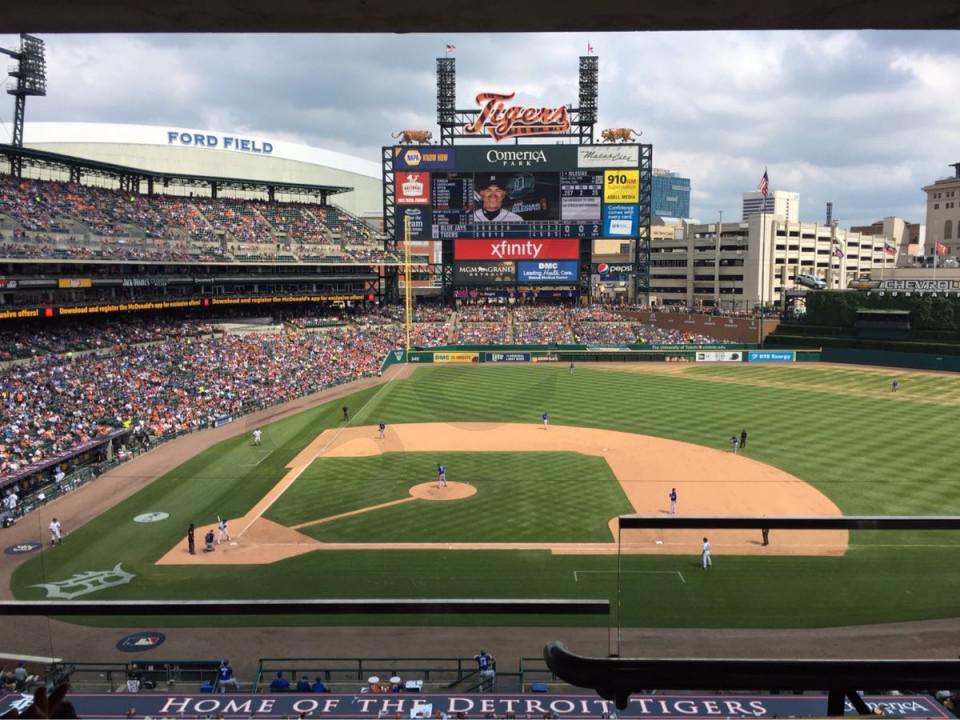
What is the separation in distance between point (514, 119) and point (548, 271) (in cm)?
1802

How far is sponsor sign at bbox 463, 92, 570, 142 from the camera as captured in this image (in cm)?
7862

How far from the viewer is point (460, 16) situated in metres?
3.82

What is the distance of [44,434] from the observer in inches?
1219

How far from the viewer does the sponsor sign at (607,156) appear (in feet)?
255

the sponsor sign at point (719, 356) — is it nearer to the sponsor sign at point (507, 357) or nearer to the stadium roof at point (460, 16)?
the sponsor sign at point (507, 357)

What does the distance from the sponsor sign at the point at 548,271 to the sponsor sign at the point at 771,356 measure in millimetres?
21649

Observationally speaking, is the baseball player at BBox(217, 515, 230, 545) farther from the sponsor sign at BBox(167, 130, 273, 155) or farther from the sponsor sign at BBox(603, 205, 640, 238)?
the sponsor sign at BBox(167, 130, 273, 155)

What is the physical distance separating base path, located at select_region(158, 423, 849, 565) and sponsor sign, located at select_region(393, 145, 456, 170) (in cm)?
4492

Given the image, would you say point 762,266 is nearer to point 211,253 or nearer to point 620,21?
point 211,253

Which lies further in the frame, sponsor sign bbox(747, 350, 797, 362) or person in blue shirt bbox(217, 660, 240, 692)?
sponsor sign bbox(747, 350, 797, 362)

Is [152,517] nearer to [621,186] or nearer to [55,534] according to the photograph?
[55,534]

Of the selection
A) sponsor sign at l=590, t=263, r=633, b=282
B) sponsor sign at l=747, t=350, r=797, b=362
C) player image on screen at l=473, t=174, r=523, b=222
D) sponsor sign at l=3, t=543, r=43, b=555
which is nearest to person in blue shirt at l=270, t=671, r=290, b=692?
sponsor sign at l=3, t=543, r=43, b=555

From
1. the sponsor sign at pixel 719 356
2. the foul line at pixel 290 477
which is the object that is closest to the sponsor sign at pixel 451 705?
the foul line at pixel 290 477

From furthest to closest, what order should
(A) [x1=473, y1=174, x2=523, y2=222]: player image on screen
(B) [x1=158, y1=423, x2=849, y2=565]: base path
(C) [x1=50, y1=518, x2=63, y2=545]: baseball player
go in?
(A) [x1=473, y1=174, x2=523, y2=222]: player image on screen < (C) [x1=50, y1=518, x2=63, y2=545]: baseball player < (B) [x1=158, y1=423, x2=849, y2=565]: base path
